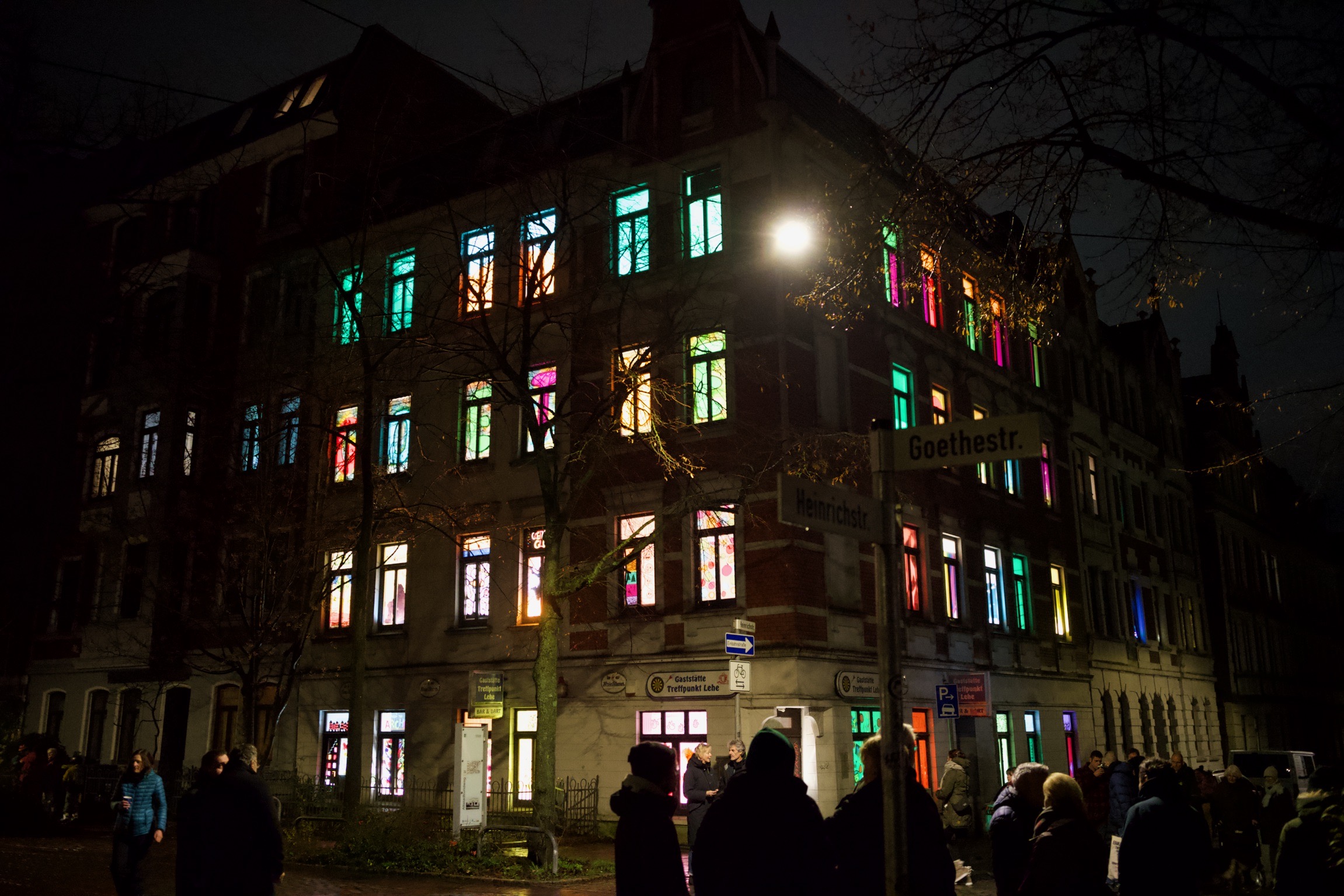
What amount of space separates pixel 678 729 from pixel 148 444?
17462 millimetres

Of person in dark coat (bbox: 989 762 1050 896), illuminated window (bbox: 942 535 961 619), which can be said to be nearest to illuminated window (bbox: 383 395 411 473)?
illuminated window (bbox: 942 535 961 619)

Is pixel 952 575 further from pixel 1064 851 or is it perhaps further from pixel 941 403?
pixel 1064 851

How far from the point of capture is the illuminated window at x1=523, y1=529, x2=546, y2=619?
2269 cm

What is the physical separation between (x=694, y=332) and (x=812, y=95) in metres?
8.54

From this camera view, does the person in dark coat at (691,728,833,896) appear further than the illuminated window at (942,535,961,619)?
No

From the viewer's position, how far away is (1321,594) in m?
61.5

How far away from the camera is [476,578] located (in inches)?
931

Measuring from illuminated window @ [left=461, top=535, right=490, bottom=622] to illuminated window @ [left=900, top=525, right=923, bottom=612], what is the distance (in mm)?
8811

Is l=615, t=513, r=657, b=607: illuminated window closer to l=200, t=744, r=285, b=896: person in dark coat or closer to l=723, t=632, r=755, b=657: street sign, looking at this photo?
l=723, t=632, r=755, b=657: street sign

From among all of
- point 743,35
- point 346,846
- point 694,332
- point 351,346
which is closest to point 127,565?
point 351,346

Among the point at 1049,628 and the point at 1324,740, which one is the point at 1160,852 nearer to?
the point at 1049,628

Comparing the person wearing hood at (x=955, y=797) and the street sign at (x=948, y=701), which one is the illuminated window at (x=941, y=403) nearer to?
the street sign at (x=948, y=701)

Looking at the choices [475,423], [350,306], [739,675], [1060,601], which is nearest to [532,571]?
[475,423]

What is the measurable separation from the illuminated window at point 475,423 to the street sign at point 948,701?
10773 millimetres
